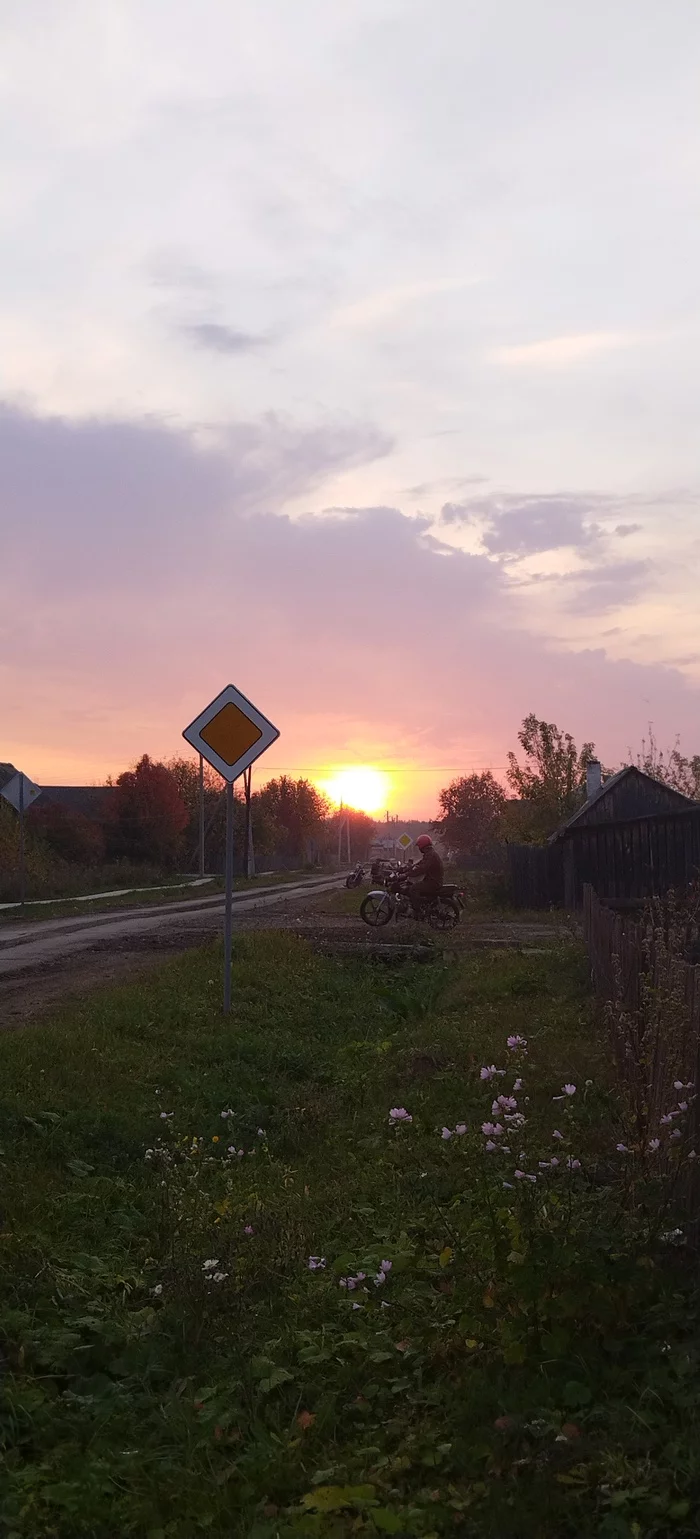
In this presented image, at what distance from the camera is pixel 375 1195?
610cm

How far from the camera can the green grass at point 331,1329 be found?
3.35 meters

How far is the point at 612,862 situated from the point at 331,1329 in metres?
23.8

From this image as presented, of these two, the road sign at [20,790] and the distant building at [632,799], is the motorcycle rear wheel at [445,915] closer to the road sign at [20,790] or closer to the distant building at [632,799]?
the distant building at [632,799]

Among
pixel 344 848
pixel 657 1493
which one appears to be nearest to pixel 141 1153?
pixel 657 1493

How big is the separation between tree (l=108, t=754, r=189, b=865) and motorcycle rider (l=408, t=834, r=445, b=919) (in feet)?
141

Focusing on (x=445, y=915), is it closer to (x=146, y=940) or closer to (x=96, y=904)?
(x=146, y=940)

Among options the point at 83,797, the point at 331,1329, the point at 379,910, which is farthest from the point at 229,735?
the point at 83,797

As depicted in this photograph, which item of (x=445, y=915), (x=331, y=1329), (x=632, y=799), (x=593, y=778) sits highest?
(x=593, y=778)

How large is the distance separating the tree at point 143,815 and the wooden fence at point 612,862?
112ft

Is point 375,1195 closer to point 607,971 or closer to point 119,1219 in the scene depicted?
point 119,1219

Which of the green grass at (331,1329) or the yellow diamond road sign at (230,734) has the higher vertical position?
the yellow diamond road sign at (230,734)

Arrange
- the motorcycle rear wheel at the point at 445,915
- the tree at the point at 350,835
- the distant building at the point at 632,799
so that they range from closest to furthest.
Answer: the motorcycle rear wheel at the point at 445,915 < the distant building at the point at 632,799 < the tree at the point at 350,835

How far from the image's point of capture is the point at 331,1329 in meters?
4.54

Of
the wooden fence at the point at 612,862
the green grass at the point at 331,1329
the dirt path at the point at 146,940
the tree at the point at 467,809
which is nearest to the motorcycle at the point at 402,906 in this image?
the dirt path at the point at 146,940
